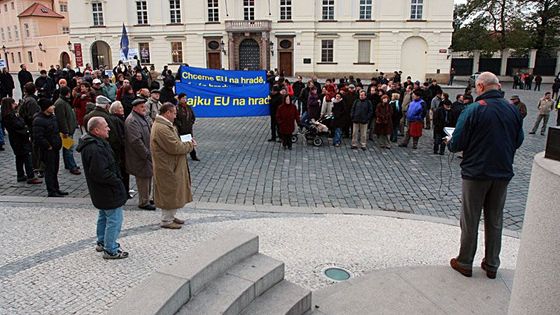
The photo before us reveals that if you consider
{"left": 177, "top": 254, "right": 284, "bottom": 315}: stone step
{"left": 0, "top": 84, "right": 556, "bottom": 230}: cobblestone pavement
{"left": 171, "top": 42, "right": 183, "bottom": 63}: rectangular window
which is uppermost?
{"left": 171, "top": 42, "right": 183, "bottom": 63}: rectangular window

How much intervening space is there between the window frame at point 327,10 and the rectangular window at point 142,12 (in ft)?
56.3

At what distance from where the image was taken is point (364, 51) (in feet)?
137

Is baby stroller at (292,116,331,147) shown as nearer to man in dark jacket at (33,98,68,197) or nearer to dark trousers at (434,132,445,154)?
dark trousers at (434,132,445,154)

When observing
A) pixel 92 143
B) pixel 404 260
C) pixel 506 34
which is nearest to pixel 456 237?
pixel 404 260

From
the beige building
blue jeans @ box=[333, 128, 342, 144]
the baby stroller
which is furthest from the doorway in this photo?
blue jeans @ box=[333, 128, 342, 144]

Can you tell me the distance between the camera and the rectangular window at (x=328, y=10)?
41.0m

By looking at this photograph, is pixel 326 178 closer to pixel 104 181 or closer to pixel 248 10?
pixel 104 181

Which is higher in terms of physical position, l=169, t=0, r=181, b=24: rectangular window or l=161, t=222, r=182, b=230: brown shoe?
l=169, t=0, r=181, b=24: rectangular window

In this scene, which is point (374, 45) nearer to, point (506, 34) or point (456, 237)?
point (506, 34)

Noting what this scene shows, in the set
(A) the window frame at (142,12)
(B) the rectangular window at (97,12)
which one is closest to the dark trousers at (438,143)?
(A) the window frame at (142,12)

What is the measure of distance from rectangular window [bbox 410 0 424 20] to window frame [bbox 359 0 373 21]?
11.7 feet

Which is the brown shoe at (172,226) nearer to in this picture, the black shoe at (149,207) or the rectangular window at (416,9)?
the black shoe at (149,207)

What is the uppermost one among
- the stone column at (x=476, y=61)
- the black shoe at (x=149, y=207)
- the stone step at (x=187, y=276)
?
the stone column at (x=476, y=61)

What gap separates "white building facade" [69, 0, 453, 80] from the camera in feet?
132
